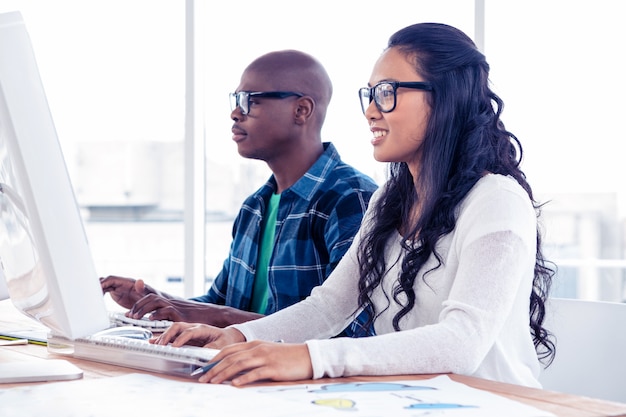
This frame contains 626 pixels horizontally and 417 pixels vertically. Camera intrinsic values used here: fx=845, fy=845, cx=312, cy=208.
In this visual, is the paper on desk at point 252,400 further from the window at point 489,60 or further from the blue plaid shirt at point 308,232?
the blue plaid shirt at point 308,232

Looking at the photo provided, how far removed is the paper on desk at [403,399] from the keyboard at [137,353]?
0.14 meters

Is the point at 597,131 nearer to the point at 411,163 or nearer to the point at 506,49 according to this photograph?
the point at 506,49

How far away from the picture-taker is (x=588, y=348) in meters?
1.78

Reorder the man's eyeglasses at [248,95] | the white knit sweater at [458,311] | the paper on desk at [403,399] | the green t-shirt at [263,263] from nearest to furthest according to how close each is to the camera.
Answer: the paper on desk at [403,399], the white knit sweater at [458,311], the green t-shirt at [263,263], the man's eyeglasses at [248,95]

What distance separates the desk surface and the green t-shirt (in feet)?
3.00

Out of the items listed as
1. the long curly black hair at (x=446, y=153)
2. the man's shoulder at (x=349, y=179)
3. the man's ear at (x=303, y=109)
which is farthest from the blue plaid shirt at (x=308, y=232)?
the long curly black hair at (x=446, y=153)

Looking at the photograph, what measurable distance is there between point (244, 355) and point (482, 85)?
839 mm

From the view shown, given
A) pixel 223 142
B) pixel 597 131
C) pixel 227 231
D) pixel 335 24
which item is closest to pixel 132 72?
pixel 227 231

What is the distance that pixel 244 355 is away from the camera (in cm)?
115

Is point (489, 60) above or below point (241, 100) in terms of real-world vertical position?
above

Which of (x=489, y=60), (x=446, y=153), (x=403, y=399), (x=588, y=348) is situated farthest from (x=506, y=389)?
(x=489, y=60)

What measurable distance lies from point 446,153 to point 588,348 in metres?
0.53

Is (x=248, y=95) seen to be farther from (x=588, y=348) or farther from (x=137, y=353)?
(x=137, y=353)

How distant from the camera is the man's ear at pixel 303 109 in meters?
2.54
